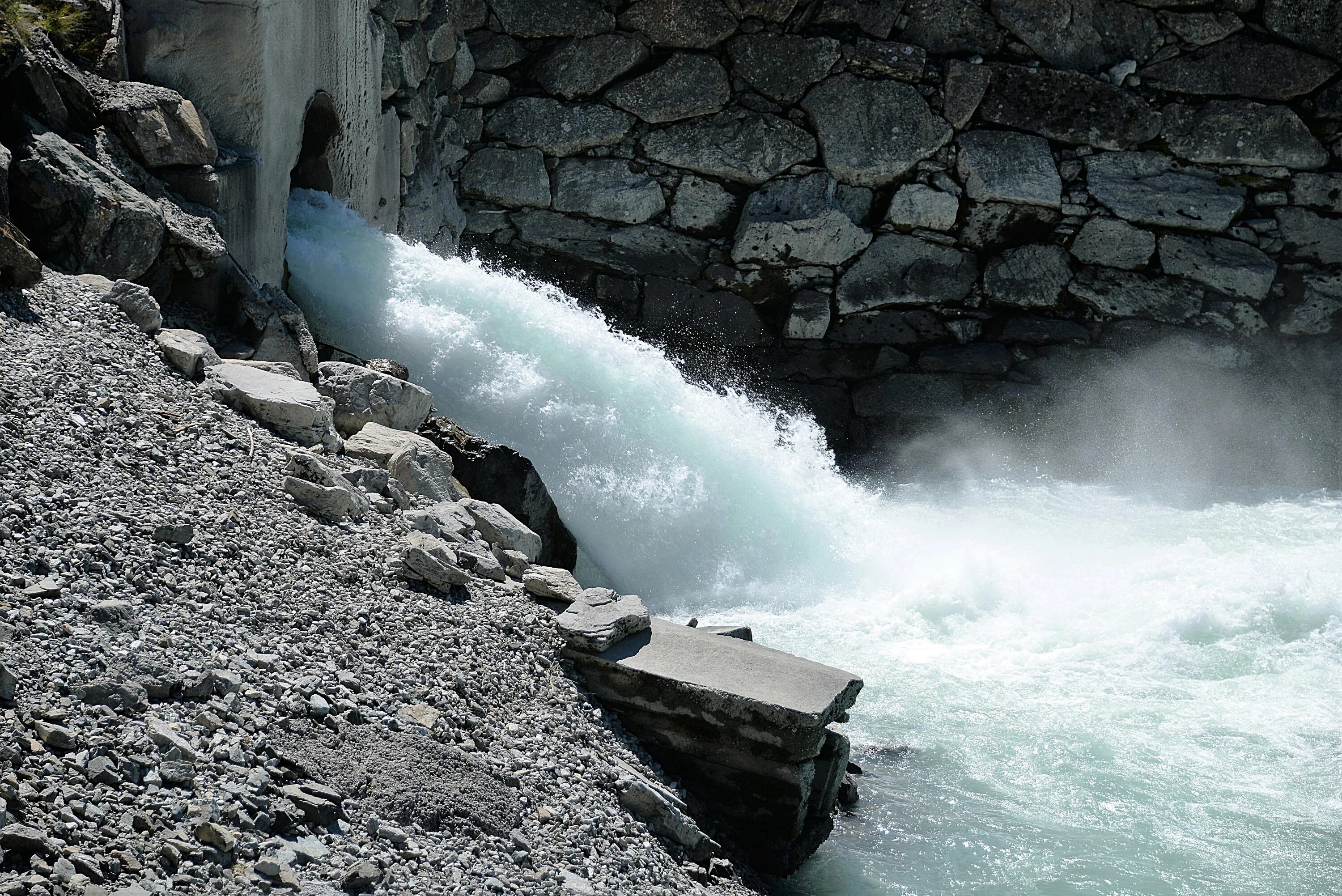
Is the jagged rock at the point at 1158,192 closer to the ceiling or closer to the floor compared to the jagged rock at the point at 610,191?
closer to the ceiling

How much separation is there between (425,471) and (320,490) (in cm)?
76

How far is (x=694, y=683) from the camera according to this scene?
378 cm

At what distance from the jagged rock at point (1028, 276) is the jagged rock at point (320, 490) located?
281 inches

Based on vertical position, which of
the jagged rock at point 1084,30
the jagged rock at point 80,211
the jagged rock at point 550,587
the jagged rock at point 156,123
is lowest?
the jagged rock at point 550,587

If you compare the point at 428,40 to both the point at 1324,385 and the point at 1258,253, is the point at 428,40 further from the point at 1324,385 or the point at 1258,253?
the point at 1324,385

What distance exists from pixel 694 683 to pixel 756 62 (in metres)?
7.07

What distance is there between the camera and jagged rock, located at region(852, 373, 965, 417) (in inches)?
390

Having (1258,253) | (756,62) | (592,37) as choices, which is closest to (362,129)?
(592,37)

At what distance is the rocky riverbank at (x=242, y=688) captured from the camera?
2.42 meters

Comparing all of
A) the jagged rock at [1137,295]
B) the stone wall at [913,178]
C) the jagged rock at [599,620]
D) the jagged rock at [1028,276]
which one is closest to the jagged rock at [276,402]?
the jagged rock at [599,620]

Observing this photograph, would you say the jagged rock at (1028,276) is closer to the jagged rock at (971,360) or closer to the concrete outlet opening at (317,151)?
the jagged rock at (971,360)

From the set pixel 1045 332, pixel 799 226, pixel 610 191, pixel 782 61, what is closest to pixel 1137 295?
pixel 1045 332

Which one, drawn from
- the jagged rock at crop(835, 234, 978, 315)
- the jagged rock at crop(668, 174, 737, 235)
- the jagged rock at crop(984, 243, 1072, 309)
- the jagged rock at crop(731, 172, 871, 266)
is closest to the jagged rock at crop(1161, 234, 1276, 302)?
the jagged rock at crop(984, 243, 1072, 309)

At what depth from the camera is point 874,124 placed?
9.66 metres
